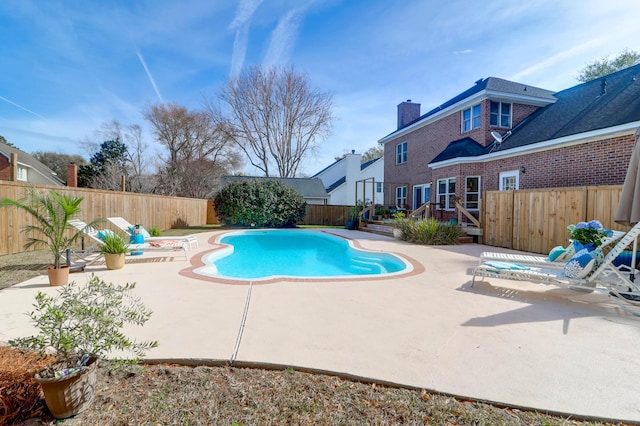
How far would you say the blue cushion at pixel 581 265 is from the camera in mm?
4516

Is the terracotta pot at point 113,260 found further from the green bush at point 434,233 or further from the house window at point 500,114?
the house window at point 500,114

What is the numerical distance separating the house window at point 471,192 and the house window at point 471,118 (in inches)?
120

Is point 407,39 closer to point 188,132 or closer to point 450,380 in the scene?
point 450,380

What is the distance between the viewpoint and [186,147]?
29.2 meters

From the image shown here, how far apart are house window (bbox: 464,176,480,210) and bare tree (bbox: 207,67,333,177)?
18.4 metres

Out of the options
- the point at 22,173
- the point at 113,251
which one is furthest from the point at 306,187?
the point at 22,173

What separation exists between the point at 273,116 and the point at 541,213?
24850mm

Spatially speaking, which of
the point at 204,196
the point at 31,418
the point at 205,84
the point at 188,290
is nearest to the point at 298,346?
the point at 31,418

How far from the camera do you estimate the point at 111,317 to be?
2.23m

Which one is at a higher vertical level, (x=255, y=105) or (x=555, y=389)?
(x=255, y=105)

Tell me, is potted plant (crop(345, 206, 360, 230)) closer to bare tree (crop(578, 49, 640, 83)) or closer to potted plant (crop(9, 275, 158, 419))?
potted plant (crop(9, 275, 158, 419))

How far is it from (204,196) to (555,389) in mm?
30595

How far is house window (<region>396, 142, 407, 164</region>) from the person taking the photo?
68.7ft

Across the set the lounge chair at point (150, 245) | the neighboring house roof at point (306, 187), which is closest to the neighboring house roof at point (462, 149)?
the lounge chair at point (150, 245)
